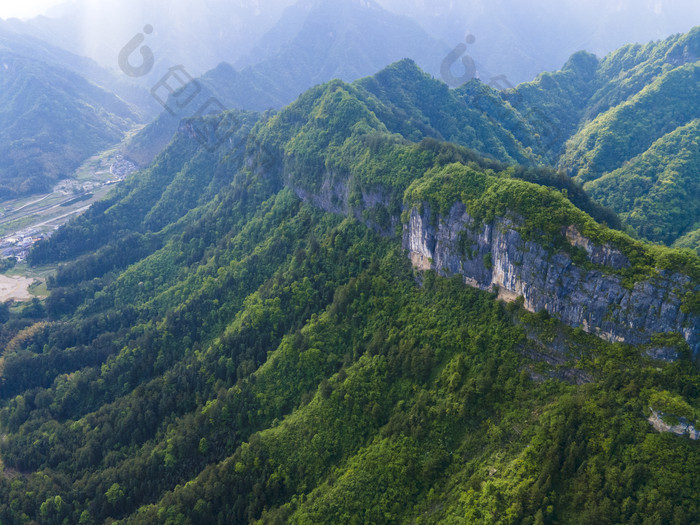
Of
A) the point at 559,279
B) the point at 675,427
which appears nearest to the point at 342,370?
the point at 559,279

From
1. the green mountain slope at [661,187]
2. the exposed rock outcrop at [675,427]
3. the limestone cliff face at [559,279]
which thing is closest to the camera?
the exposed rock outcrop at [675,427]

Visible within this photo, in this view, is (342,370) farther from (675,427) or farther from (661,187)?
(661,187)

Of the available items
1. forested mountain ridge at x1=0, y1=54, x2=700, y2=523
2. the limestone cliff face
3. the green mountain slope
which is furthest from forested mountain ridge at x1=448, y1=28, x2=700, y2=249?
the limestone cliff face

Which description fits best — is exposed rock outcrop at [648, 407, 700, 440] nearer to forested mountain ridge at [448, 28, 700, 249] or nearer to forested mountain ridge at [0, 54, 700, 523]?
forested mountain ridge at [0, 54, 700, 523]

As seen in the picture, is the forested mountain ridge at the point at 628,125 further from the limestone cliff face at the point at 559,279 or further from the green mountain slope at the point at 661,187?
the limestone cliff face at the point at 559,279

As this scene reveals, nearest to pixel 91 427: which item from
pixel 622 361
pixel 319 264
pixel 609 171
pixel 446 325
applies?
pixel 319 264

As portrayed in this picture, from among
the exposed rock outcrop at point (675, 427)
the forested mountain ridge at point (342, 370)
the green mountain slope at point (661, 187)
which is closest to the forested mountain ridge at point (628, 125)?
the green mountain slope at point (661, 187)
